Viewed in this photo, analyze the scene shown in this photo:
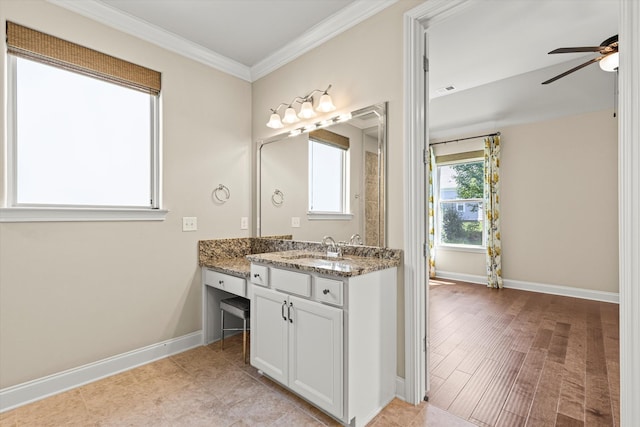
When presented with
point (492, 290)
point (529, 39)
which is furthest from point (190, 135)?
point (492, 290)

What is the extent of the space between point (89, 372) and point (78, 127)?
1.74 meters

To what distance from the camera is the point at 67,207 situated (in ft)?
6.75

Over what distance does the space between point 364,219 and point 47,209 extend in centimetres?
210

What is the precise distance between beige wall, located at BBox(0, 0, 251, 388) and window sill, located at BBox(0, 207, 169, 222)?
4cm

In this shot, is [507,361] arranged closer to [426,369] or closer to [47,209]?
[426,369]

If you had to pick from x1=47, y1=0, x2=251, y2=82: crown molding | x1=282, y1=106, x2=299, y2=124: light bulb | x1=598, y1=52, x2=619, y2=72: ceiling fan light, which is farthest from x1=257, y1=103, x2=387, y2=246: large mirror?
x1=598, y1=52, x2=619, y2=72: ceiling fan light

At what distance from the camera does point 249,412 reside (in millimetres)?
1794

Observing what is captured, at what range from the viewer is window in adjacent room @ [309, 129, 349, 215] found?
7.91 feet

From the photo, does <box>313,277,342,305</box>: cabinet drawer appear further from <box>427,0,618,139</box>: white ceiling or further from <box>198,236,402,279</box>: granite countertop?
<box>427,0,618,139</box>: white ceiling

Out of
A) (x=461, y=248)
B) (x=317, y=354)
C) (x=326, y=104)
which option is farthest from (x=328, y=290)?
(x=461, y=248)

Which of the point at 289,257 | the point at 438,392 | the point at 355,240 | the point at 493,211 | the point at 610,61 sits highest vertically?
the point at 610,61

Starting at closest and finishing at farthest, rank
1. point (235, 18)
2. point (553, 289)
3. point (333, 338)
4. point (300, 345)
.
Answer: point (333, 338) → point (300, 345) → point (235, 18) → point (553, 289)

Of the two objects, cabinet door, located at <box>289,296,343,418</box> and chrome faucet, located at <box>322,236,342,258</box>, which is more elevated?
chrome faucet, located at <box>322,236,342,258</box>

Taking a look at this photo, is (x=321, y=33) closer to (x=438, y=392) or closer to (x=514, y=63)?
(x=514, y=63)
